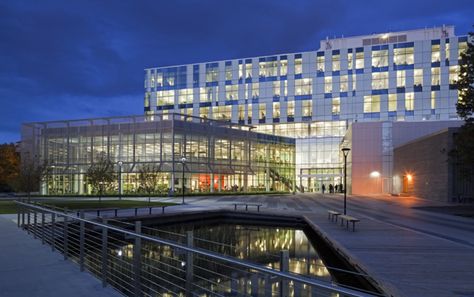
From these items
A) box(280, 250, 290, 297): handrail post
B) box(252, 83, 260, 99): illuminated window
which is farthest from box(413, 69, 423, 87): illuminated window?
box(280, 250, 290, 297): handrail post

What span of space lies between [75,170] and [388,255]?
186 feet

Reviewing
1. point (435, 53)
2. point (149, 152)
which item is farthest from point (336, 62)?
point (149, 152)

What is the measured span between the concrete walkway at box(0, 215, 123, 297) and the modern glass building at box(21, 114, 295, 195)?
42667mm

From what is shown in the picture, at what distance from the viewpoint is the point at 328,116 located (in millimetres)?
80688

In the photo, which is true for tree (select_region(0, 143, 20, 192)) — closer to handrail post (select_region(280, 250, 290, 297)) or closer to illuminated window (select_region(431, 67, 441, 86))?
illuminated window (select_region(431, 67, 441, 86))

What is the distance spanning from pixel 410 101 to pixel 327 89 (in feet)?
49.1

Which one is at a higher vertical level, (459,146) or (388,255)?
(459,146)

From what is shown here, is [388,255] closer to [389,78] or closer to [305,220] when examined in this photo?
[305,220]

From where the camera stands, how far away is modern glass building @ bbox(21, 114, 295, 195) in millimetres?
57406

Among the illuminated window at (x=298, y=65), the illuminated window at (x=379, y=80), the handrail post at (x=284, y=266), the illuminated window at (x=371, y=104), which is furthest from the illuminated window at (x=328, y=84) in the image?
the handrail post at (x=284, y=266)

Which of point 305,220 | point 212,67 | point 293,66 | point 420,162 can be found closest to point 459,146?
point 305,220

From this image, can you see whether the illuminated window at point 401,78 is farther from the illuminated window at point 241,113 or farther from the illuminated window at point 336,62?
the illuminated window at point 241,113

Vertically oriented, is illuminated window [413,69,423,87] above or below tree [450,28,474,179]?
above

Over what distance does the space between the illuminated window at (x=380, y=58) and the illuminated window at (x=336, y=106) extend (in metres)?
9.09
